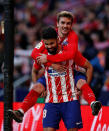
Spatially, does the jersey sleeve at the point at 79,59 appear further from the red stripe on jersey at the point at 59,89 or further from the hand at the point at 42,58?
the hand at the point at 42,58

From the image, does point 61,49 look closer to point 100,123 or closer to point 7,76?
point 7,76

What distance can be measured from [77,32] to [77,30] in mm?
806

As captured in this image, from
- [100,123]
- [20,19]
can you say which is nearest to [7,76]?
[100,123]

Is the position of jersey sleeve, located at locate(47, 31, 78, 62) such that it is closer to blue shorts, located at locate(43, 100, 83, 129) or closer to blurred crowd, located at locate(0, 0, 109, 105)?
blue shorts, located at locate(43, 100, 83, 129)

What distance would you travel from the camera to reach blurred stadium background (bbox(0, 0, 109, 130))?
9.24 meters

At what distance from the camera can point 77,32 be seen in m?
10.5

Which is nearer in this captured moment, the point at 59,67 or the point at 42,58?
the point at 42,58

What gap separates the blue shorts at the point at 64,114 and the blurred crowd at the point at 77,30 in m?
3.17

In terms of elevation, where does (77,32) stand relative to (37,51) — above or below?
above

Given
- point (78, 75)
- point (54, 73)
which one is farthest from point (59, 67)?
point (78, 75)

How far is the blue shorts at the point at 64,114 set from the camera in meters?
5.80

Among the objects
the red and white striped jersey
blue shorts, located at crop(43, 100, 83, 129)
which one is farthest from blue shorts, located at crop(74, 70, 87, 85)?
blue shorts, located at crop(43, 100, 83, 129)

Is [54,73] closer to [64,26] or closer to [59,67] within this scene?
[59,67]

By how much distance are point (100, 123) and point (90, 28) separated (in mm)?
7333
